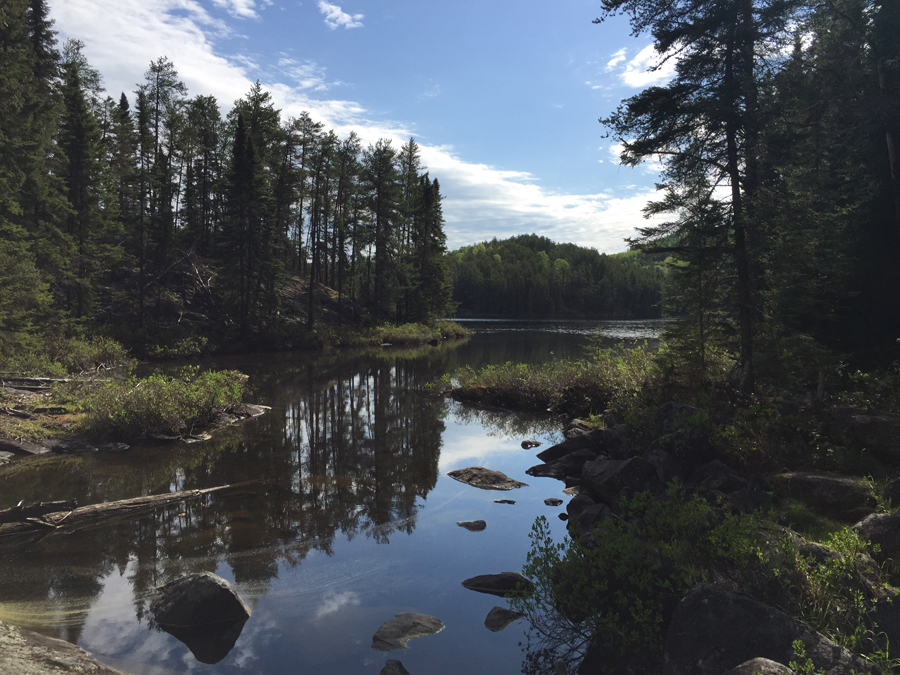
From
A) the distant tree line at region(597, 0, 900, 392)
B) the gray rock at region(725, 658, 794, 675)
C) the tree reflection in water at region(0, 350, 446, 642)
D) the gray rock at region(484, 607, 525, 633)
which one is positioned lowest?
the gray rock at region(484, 607, 525, 633)

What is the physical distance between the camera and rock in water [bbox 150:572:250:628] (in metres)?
5.43

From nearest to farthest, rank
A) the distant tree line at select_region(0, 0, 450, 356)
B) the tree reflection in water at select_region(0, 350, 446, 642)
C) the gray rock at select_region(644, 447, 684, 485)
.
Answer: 1. the tree reflection in water at select_region(0, 350, 446, 642)
2. the gray rock at select_region(644, 447, 684, 485)
3. the distant tree line at select_region(0, 0, 450, 356)

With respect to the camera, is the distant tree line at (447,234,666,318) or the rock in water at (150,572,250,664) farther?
the distant tree line at (447,234,666,318)

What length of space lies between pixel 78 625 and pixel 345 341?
36083mm

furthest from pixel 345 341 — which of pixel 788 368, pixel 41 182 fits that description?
pixel 788 368

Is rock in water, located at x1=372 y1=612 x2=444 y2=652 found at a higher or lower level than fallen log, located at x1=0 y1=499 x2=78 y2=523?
lower

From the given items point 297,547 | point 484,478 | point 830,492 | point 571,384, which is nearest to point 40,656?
point 297,547

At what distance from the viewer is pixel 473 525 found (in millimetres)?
8289

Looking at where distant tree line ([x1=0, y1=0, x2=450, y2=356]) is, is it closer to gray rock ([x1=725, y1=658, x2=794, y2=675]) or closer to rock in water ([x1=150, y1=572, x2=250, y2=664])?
rock in water ([x1=150, y1=572, x2=250, y2=664])

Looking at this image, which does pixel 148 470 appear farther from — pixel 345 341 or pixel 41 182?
pixel 345 341

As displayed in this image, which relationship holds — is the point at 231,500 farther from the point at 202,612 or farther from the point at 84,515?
the point at 202,612

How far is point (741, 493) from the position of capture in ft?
23.2

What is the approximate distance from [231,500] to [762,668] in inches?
323

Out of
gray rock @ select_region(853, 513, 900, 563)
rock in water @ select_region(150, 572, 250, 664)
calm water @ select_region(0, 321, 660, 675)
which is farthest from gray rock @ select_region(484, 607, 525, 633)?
gray rock @ select_region(853, 513, 900, 563)
